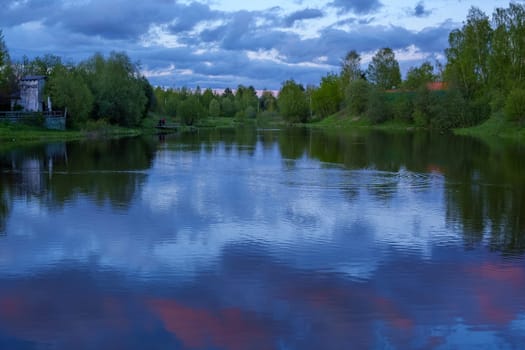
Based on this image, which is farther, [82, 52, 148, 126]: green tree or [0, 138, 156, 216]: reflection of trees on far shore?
[82, 52, 148, 126]: green tree

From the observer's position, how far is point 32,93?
64.0 m

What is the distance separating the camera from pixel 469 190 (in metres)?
22.1

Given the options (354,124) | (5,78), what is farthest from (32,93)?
(354,124)

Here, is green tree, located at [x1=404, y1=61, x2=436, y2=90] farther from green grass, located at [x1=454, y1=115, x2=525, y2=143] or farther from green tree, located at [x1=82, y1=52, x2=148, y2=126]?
green tree, located at [x1=82, y1=52, x2=148, y2=126]

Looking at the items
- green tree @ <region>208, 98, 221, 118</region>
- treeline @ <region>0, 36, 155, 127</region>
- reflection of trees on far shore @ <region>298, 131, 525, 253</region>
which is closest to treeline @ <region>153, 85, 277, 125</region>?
green tree @ <region>208, 98, 221, 118</region>

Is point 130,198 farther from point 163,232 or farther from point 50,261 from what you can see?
point 50,261

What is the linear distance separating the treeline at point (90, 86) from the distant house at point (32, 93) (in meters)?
0.77

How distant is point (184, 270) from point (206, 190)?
35.0 ft

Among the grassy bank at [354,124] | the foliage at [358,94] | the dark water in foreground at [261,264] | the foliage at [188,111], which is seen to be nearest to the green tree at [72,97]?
the foliage at [188,111]

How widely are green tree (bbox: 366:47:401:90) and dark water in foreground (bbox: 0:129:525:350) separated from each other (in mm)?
97038

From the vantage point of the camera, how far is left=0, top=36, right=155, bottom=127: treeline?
2403 inches

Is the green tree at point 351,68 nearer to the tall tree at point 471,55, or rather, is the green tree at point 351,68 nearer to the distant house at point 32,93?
the tall tree at point 471,55

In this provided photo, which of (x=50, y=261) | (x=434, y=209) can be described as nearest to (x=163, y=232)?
(x=50, y=261)

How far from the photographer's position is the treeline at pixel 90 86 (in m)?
61.0
